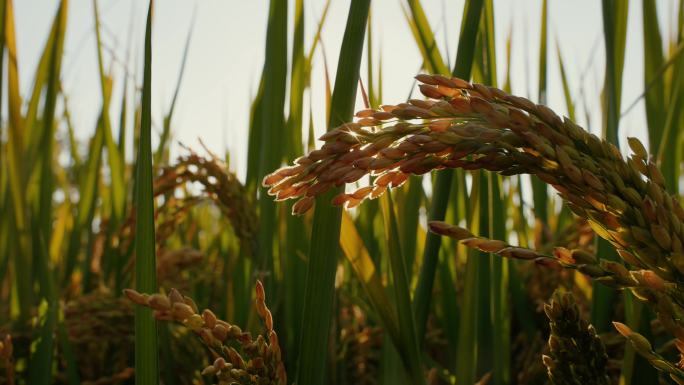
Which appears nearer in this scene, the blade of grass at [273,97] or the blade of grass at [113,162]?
the blade of grass at [273,97]

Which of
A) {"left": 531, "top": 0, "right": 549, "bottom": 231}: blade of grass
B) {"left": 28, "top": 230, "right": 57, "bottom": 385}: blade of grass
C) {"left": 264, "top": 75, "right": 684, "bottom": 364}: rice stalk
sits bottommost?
{"left": 28, "top": 230, "right": 57, "bottom": 385}: blade of grass

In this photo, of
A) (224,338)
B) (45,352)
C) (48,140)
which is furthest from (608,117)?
(48,140)

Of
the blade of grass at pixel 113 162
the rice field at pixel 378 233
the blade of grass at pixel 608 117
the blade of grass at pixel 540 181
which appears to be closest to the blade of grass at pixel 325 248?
the rice field at pixel 378 233

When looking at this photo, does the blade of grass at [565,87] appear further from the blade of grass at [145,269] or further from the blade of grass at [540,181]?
the blade of grass at [145,269]

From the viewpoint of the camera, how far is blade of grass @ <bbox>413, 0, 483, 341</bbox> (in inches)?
39.7

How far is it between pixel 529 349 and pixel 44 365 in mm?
1090

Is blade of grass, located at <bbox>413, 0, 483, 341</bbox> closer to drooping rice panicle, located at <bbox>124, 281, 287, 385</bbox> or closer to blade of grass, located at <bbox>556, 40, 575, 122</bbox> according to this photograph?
drooping rice panicle, located at <bbox>124, 281, 287, 385</bbox>

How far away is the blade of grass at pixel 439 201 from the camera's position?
1.01m

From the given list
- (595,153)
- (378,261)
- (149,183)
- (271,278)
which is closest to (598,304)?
(378,261)

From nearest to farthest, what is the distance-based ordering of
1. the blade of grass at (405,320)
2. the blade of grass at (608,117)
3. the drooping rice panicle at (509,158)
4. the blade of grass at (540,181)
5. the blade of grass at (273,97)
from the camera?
the drooping rice panicle at (509,158) → the blade of grass at (405,320) → the blade of grass at (608,117) → the blade of grass at (273,97) → the blade of grass at (540,181)

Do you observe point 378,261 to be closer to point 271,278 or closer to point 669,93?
point 271,278

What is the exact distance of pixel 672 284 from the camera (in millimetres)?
604

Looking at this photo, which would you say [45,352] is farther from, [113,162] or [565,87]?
[565,87]

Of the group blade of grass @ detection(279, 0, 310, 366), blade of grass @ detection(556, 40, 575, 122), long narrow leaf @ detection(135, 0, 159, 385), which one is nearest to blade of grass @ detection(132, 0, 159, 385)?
long narrow leaf @ detection(135, 0, 159, 385)
